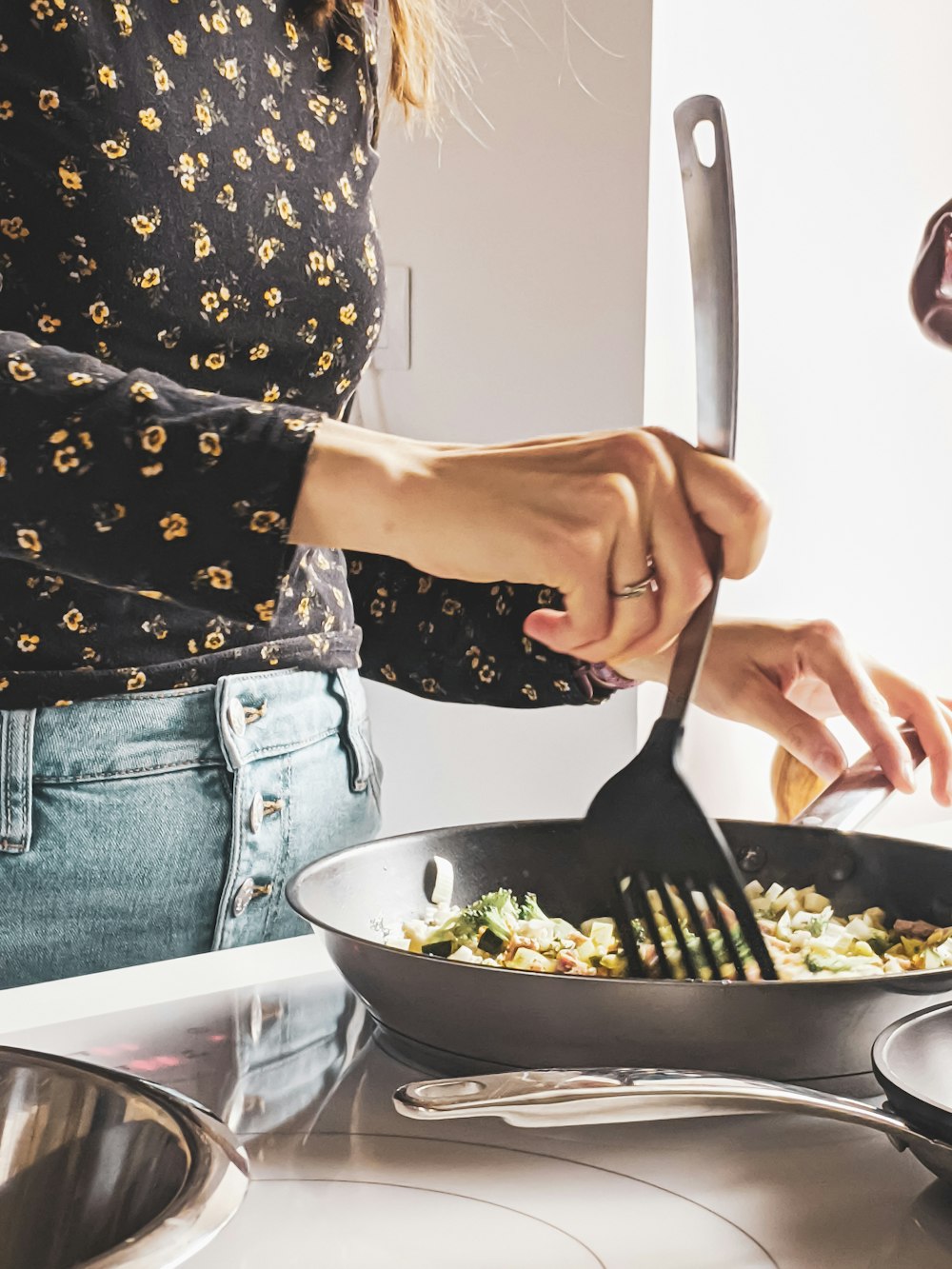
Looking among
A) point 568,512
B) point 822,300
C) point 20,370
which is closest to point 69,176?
point 20,370

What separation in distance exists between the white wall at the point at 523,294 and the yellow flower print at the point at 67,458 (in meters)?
1.43

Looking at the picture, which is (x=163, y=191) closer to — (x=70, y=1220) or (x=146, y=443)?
(x=146, y=443)

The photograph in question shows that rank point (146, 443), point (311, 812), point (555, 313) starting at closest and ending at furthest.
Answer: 1. point (146, 443)
2. point (311, 812)
3. point (555, 313)

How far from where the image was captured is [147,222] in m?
0.91

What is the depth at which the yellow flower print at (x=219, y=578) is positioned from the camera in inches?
26.4

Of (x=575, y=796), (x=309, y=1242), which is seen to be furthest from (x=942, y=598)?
(x=309, y=1242)

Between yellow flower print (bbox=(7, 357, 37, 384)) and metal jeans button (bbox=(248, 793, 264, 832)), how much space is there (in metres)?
0.39

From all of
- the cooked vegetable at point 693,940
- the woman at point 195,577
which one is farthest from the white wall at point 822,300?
the cooked vegetable at point 693,940

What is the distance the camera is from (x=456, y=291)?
2.22 metres

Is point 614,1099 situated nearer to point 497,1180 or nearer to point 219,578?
point 497,1180

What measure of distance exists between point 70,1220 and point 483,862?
13.8 inches

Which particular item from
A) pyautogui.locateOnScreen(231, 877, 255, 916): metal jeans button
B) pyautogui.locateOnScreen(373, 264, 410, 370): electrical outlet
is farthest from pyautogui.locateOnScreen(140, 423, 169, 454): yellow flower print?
pyautogui.locateOnScreen(373, 264, 410, 370): electrical outlet

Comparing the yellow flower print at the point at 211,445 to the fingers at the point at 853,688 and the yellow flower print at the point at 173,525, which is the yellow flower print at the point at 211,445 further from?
the fingers at the point at 853,688

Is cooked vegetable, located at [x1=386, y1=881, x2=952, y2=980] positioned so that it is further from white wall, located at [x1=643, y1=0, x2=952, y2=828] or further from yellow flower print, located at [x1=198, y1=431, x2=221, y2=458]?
white wall, located at [x1=643, y1=0, x2=952, y2=828]
